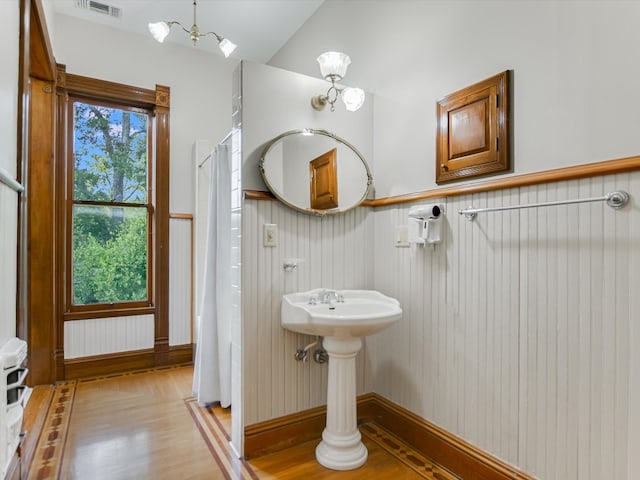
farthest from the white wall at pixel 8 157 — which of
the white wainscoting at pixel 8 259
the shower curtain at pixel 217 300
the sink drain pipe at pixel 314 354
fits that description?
the sink drain pipe at pixel 314 354

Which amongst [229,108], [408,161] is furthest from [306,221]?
[229,108]

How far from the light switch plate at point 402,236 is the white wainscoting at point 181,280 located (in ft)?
6.68

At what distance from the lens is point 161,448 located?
6.46 feet

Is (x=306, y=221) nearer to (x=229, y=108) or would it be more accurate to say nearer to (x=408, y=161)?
(x=408, y=161)

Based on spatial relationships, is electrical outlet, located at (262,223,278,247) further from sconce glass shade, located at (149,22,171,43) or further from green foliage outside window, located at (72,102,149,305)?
green foliage outside window, located at (72,102,149,305)

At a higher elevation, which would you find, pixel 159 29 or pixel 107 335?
pixel 159 29

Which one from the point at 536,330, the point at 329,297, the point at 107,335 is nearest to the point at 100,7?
the point at 107,335

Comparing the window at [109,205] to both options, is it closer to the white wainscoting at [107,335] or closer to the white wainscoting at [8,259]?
the white wainscoting at [107,335]

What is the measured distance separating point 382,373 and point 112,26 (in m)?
3.42

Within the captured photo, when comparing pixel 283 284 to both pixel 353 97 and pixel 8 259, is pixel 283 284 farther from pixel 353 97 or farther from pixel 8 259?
pixel 8 259

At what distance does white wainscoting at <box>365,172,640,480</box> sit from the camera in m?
1.25

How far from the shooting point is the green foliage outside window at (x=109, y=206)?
3.03m

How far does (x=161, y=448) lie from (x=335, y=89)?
2.19 m

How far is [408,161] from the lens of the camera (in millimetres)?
2082
